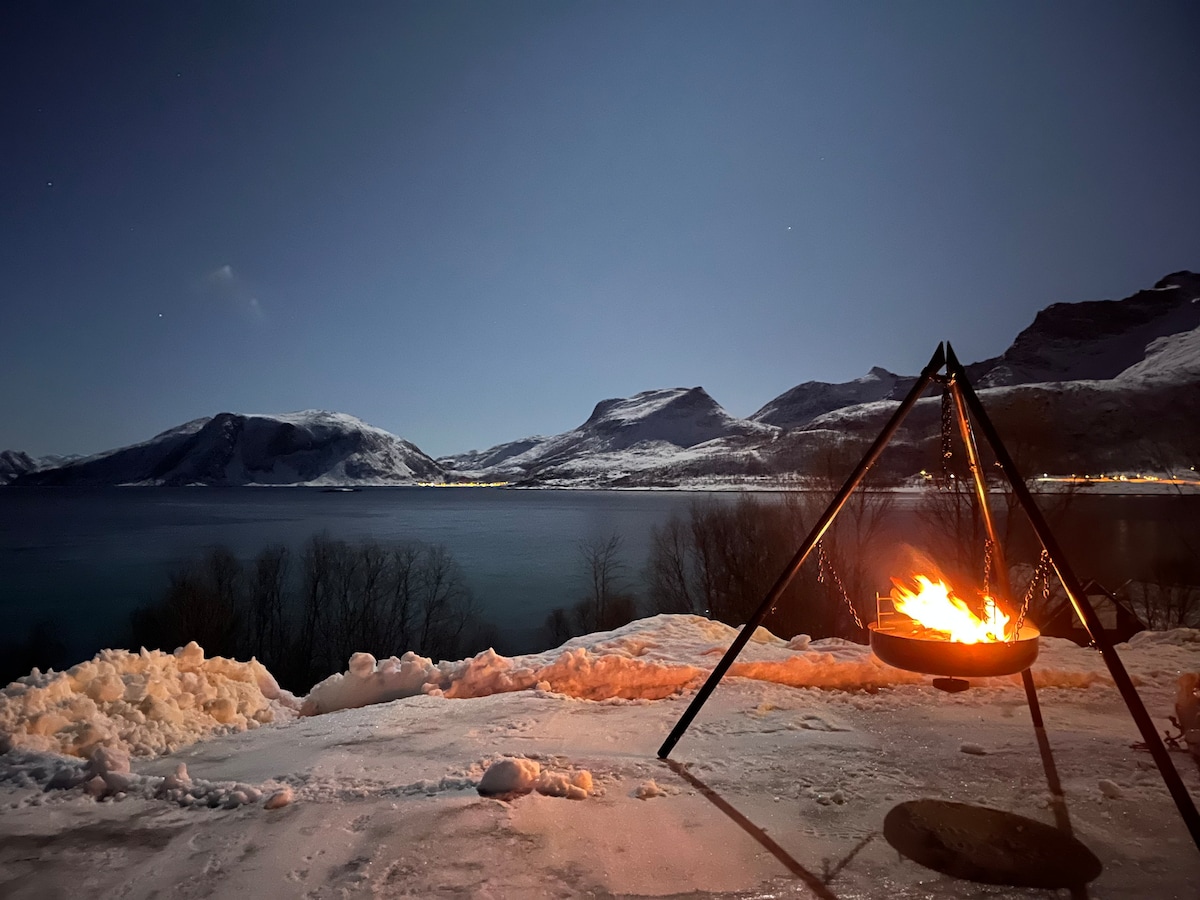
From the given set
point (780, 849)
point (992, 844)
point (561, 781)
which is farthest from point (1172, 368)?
point (561, 781)

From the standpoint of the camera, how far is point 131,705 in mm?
6090

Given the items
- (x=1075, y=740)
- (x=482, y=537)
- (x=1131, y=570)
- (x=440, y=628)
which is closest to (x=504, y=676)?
(x=1075, y=740)

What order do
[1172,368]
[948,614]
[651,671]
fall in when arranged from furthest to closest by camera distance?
[1172,368] → [651,671] → [948,614]

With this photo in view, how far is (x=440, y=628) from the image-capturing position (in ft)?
124

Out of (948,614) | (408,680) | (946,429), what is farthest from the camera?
(408,680)

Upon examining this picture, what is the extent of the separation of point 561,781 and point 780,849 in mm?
1421

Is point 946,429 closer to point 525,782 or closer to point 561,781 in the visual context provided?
point 561,781

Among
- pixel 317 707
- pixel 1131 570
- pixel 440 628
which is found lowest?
pixel 440 628

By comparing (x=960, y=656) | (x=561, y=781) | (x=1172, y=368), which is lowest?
(x=561, y=781)

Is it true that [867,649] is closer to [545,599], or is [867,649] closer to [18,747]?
[18,747]

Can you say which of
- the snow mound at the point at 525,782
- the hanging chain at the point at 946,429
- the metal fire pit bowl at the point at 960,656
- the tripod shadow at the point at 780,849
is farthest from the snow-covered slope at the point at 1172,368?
the snow mound at the point at 525,782

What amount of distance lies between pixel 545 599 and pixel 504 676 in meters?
36.8

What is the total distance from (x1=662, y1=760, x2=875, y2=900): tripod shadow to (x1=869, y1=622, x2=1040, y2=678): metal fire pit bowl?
1303 millimetres

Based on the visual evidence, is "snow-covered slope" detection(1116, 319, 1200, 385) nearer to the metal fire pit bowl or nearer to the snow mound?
the metal fire pit bowl
